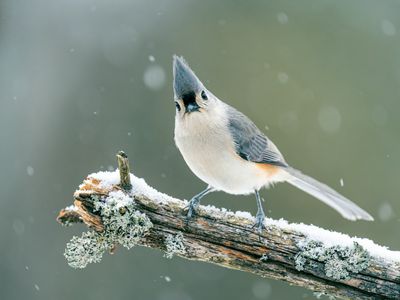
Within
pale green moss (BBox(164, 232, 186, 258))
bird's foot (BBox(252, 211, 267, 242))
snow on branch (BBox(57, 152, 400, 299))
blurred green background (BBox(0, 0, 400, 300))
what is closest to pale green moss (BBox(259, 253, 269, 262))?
snow on branch (BBox(57, 152, 400, 299))

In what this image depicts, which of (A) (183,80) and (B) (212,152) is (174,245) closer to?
(B) (212,152)

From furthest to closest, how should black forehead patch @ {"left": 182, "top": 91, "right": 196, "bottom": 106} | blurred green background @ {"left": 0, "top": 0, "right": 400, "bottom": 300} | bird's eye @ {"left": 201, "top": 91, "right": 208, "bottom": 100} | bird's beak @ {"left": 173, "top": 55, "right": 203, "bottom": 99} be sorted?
blurred green background @ {"left": 0, "top": 0, "right": 400, "bottom": 300}, bird's eye @ {"left": 201, "top": 91, "right": 208, "bottom": 100}, black forehead patch @ {"left": 182, "top": 91, "right": 196, "bottom": 106}, bird's beak @ {"left": 173, "top": 55, "right": 203, "bottom": 99}

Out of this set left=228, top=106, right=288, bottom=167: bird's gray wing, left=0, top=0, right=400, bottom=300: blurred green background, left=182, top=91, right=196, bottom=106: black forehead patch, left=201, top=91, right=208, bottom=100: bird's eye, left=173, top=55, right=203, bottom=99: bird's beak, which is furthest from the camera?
left=0, top=0, right=400, bottom=300: blurred green background

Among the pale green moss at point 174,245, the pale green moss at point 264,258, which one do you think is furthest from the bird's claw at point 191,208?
the pale green moss at point 264,258

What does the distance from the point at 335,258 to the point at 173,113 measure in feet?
11.4

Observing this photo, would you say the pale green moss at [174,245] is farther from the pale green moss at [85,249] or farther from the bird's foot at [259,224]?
the bird's foot at [259,224]

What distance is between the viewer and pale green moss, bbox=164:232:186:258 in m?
3.90

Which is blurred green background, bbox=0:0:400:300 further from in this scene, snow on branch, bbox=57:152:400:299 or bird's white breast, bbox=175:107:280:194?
snow on branch, bbox=57:152:400:299

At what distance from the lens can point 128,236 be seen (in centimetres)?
383

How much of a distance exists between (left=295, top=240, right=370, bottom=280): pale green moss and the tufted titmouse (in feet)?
1.09

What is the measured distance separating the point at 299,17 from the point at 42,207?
149 inches

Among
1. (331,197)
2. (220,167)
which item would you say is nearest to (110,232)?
(220,167)

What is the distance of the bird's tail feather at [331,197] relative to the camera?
14.3ft

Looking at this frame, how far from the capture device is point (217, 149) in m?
4.37
